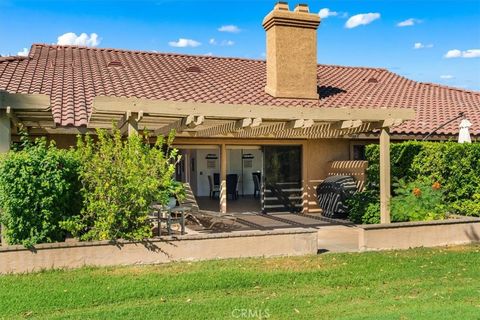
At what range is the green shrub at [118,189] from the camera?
771cm

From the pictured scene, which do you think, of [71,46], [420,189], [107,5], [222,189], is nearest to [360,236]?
[420,189]

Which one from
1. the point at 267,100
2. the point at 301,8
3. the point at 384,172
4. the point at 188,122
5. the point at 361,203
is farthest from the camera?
the point at 301,8

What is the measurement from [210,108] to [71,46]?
40.1ft

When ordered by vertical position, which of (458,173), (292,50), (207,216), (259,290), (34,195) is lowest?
(259,290)

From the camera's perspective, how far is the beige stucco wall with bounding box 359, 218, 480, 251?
8.95 metres

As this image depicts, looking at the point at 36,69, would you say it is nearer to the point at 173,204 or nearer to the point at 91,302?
the point at 173,204

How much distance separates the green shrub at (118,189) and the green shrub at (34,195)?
1.02 feet

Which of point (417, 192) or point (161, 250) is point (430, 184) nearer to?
point (417, 192)

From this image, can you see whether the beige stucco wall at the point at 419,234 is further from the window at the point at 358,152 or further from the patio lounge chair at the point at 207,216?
the window at the point at 358,152

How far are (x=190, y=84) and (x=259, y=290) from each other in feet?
35.1

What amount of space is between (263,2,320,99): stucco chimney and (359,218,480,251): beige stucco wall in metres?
7.11

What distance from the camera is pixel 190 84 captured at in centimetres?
1616

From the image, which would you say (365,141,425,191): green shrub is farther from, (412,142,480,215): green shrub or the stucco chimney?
the stucco chimney

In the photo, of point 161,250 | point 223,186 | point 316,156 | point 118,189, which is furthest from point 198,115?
point 316,156
